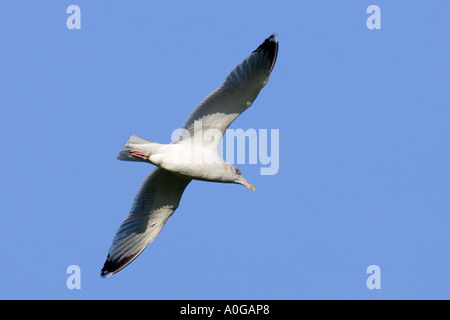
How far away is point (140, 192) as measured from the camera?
1058 cm

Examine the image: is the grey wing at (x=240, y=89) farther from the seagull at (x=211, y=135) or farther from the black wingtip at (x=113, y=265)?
the black wingtip at (x=113, y=265)

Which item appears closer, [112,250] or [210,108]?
[210,108]

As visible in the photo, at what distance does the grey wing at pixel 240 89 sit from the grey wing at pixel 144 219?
1.19 metres

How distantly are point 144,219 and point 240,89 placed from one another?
2.37 metres

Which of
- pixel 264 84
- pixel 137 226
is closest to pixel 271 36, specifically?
pixel 264 84

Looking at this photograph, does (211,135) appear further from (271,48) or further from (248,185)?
(271,48)

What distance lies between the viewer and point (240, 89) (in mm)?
9461

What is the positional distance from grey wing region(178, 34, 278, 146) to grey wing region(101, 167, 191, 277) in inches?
46.9

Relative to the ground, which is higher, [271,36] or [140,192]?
[271,36]

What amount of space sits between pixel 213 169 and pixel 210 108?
2.42 ft

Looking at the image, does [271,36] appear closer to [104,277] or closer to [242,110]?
[242,110]

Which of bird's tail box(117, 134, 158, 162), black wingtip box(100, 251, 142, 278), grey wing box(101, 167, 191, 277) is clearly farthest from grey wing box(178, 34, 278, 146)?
black wingtip box(100, 251, 142, 278)

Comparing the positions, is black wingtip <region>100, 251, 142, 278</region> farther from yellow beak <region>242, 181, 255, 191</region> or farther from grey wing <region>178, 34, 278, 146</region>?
grey wing <region>178, 34, 278, 146</region>
